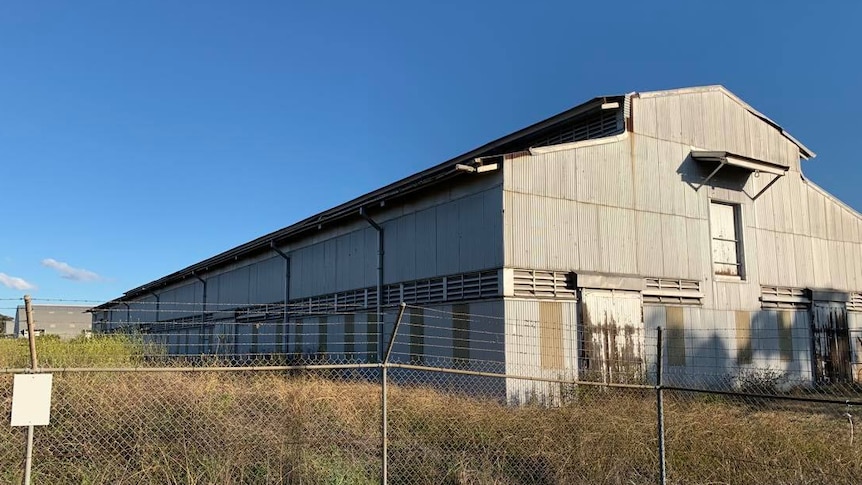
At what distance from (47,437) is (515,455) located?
5.28 m

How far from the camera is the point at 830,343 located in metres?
19.7

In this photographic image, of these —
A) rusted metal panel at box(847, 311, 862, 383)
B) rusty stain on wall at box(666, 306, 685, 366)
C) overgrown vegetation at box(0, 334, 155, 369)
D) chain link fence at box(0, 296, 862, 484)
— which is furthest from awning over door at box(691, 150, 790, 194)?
overgrown vegetation at box(0, 334, 155, 369)

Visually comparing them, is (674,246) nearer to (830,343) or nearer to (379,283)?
(830,343)

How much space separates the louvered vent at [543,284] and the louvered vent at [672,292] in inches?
98.3

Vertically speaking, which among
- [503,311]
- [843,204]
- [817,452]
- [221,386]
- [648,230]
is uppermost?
[843,204]

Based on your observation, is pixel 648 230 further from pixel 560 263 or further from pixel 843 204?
pixel 843 204

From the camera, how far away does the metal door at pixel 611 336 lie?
1432 centimetres

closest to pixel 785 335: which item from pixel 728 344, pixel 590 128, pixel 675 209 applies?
pixel 728 344

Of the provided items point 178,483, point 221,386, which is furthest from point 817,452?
point 221,386

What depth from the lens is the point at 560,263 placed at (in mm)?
14398

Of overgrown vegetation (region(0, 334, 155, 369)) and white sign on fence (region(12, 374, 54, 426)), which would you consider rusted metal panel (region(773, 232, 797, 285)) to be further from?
white sign on fence (region(12, 374, 54, 426))

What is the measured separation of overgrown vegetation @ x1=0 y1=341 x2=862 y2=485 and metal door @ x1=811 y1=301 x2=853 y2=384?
10745 millimetres

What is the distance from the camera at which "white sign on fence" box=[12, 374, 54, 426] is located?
5.04m

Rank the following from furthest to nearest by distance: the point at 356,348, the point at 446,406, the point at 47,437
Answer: the point at 356,348
the point at 446,406
the point at 47,437
